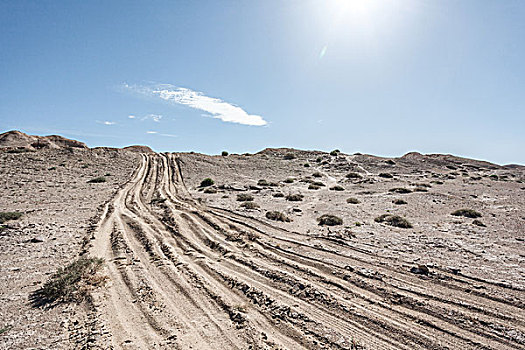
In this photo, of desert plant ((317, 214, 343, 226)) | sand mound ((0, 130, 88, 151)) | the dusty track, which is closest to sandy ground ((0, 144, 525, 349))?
the dusty track

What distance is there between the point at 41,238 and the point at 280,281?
868 cm

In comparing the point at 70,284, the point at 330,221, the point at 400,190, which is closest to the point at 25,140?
the point at 70,284

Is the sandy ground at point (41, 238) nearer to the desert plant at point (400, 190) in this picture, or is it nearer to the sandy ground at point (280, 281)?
the sandy ground at point (280, 281)

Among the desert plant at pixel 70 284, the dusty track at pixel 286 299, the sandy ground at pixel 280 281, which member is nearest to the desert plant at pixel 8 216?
the sandy ground at pixel 280 281

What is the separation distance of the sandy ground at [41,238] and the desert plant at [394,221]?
506 inches

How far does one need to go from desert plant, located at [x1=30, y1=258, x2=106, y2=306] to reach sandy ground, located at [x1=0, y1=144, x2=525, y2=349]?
267mm

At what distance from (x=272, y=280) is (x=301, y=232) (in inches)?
185

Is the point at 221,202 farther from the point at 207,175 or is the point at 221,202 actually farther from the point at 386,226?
the point at 207,175

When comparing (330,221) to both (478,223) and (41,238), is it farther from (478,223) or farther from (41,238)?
(41,238)

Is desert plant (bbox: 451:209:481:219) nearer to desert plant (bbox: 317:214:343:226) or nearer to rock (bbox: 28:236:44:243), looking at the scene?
desert plant (bbox: 317:214:343:226)

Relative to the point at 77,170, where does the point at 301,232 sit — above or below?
below

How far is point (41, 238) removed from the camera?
30.2ft

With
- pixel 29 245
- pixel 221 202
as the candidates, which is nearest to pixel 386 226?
pixel 221 202

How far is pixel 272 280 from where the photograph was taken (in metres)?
6.92
